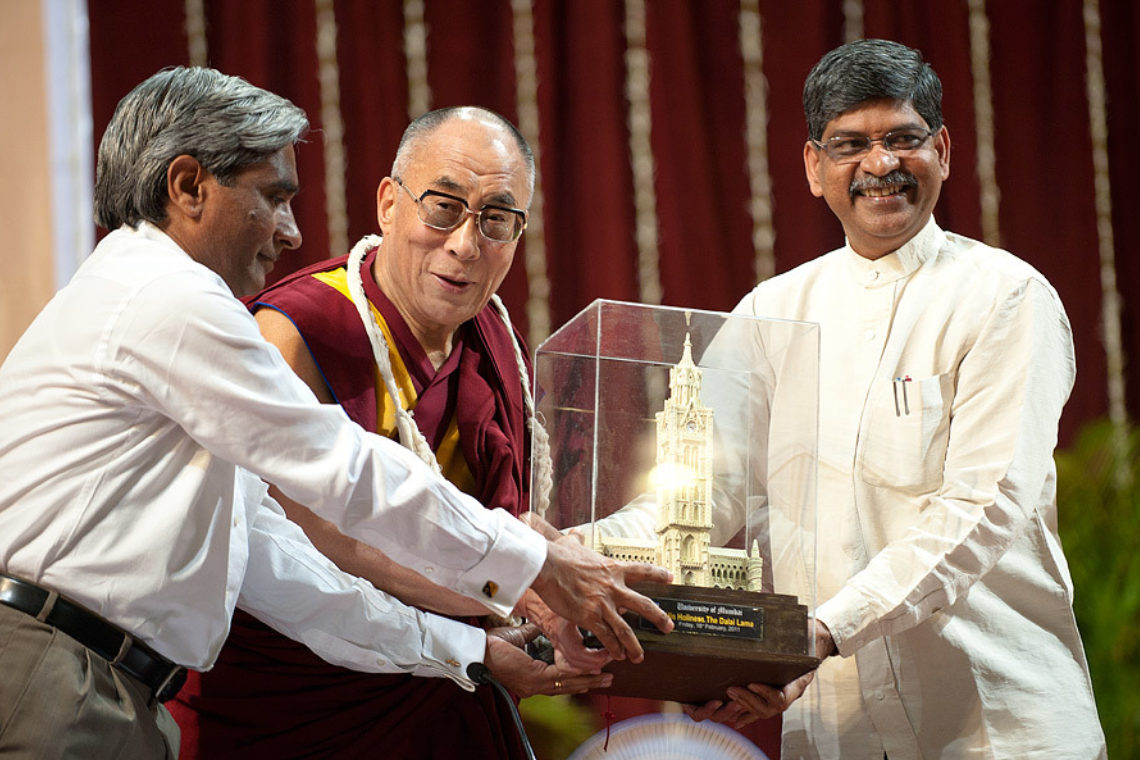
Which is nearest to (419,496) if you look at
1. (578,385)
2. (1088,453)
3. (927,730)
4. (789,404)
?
(578,385)

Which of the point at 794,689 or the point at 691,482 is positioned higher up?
the point at 691,482

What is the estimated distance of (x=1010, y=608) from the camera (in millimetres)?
2631

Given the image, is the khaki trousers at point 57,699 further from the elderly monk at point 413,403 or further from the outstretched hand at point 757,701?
the outstretched hand at point 757,701

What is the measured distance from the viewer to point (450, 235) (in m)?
2.45

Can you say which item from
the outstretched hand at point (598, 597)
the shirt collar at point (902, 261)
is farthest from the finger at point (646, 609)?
the shirt collar at point (902, 261)

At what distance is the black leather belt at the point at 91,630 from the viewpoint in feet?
5.48

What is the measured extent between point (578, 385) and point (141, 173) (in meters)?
0.73

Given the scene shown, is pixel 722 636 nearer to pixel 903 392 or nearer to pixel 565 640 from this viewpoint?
pixel 565 640

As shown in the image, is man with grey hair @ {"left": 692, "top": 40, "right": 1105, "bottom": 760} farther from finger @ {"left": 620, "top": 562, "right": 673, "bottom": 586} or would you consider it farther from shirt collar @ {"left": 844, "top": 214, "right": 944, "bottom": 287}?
finger @ {"left": 620, "top": 562, "right": 673, "bottom": 586}

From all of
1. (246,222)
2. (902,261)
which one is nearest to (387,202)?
(246,222)

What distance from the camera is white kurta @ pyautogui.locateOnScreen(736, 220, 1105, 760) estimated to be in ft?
8.17

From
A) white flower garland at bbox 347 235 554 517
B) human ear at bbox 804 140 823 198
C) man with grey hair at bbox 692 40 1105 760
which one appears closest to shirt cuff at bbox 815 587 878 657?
A: man with grey hair at bbox 692 40 1105 760

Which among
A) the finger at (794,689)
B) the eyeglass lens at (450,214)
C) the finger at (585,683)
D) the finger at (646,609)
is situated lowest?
the finger at (794,689)

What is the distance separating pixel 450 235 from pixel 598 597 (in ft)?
2.51
